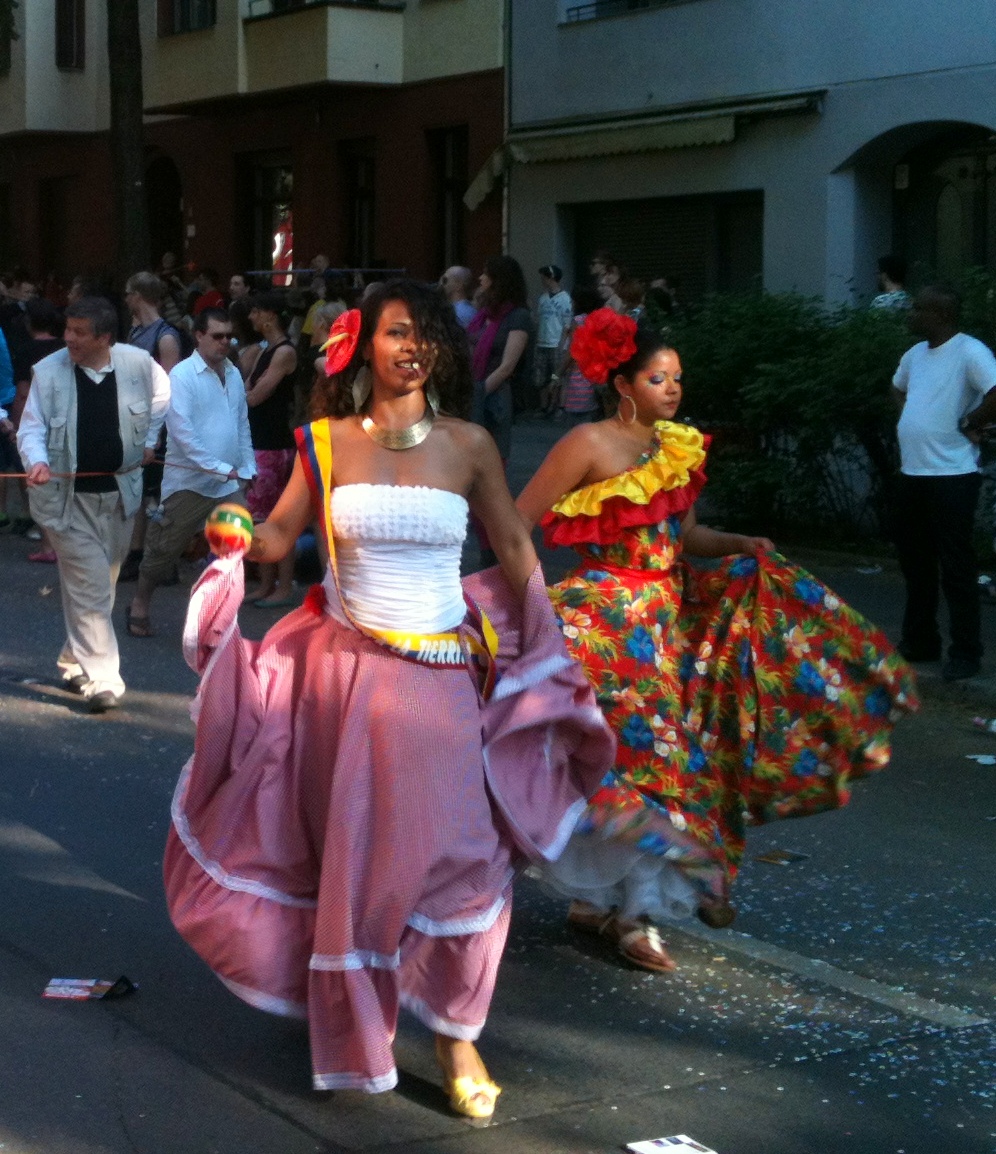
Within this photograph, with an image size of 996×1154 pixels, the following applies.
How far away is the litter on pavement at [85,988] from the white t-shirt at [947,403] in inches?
215

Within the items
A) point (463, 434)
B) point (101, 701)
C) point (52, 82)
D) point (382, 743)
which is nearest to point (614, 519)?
point (463, 434)

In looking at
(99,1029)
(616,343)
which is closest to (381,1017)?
(99,1029)

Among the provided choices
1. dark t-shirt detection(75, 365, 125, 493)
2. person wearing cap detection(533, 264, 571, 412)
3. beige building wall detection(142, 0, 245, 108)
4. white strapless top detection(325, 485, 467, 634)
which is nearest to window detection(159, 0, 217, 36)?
beige building wall detection(142, 0, 245, 108)

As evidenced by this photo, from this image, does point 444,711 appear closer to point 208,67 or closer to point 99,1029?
point 99,1029

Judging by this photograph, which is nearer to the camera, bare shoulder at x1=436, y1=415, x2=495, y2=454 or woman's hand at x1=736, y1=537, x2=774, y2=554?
bare shoulder at x1=436, y1=415, x2=495, y2=454

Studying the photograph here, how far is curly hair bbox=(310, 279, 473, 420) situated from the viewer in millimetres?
4508

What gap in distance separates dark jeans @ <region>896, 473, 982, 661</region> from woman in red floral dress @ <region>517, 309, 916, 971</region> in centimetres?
395

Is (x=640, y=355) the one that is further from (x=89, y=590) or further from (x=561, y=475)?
(x=89, y=590)

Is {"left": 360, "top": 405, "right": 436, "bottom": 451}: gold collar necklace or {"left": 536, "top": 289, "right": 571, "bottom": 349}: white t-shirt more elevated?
{"left": 536, "top": 289, "right": 571, "bottom": 349}: white t-shirt

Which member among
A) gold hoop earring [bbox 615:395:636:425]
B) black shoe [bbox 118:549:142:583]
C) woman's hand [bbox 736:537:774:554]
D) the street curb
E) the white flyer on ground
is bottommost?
the white flyer on ground

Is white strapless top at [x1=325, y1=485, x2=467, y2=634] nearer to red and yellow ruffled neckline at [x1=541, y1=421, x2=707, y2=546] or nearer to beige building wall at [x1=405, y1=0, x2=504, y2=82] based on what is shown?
red and yellow ruffled neckline at [x1=541, y1=421, x2=707, y2=546]

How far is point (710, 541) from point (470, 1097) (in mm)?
2016

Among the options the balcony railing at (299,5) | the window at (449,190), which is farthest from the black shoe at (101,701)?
the balcony railing at (299,5)

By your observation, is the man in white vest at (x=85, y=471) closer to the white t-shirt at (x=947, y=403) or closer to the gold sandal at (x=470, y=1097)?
the white t-shirt at (x=947, y=403)
